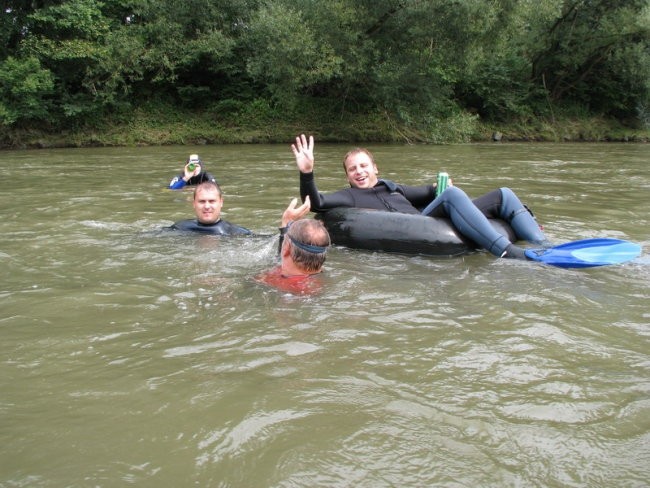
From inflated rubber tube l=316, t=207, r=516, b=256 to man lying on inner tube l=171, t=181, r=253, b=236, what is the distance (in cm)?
97

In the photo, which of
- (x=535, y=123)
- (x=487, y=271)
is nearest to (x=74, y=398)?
(x=487, y=271)

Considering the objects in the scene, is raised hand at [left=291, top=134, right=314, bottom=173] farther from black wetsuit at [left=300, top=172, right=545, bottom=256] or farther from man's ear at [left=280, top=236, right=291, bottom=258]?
man's ear at [left=280, top=236, right=291, bottom=258]

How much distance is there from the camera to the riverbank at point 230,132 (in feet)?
64.1

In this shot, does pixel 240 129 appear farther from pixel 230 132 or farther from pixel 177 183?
pixel 177 183

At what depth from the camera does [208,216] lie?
5.39 metres

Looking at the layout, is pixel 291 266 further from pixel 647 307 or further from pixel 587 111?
pixel 587 111

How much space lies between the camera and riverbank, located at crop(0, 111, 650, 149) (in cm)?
1953

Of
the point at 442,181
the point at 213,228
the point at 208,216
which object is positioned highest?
the point at 442,181

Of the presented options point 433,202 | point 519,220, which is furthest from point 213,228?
point 519,220

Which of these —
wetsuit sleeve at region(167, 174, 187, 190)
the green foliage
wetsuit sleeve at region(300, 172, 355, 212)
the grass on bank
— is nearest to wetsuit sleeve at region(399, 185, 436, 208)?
wetsuit sleeve at region(300, 172, 355, 212)

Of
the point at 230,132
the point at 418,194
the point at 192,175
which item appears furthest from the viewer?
the point at 230,132

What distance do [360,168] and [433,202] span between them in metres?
0.80

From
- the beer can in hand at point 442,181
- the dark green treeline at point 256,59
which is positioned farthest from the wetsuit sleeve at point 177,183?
the dark green treeline at point 256,59

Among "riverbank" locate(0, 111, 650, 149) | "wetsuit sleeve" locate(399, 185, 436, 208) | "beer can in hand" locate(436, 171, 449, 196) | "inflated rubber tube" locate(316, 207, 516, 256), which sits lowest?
"inflated rubber tube" locate(316, 207, 516, 256)
